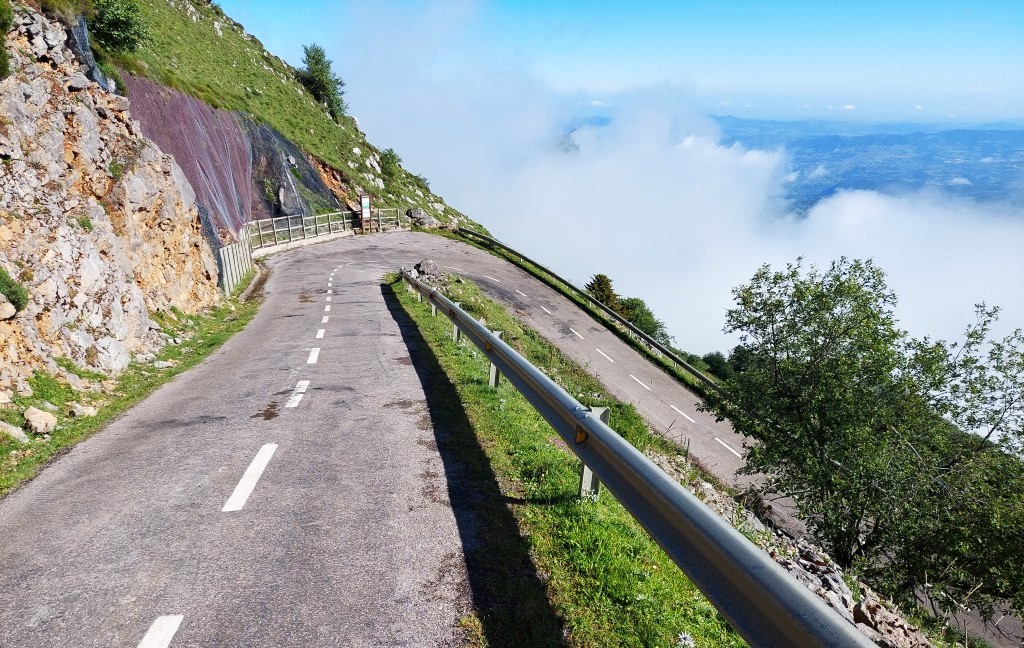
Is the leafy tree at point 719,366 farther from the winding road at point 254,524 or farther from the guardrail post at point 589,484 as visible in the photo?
the guardrail post at point 589,484

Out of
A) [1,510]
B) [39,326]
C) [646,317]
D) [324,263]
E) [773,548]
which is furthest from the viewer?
[646,317]

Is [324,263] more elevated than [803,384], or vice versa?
[324,263]

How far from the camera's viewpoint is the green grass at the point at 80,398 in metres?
6.22

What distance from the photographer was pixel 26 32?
12.9m

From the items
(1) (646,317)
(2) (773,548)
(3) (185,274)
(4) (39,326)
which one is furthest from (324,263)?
(1) (646,317)

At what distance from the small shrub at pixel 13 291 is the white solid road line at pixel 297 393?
4804mm

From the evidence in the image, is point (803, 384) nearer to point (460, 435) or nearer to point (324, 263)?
point (460, 435)

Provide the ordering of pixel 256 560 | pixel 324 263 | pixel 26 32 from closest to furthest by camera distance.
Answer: pixel 256 560 → pixel 26 32 → pixel 324 263

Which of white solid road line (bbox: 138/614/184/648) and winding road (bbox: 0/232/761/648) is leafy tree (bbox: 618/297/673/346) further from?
white solid road line (bbox: 138/614/184/648)

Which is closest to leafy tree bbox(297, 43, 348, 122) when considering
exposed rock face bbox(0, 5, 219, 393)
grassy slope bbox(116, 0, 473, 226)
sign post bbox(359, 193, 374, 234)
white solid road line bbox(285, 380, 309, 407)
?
grassy slope bbox(116, 0, 473, 226)

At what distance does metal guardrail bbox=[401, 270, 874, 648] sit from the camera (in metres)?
2.25

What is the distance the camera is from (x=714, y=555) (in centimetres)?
282

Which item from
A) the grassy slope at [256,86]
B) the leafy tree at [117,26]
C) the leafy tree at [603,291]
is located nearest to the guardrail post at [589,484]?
the leafy tree at [117,26]

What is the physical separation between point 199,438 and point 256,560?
3096 millimetres
